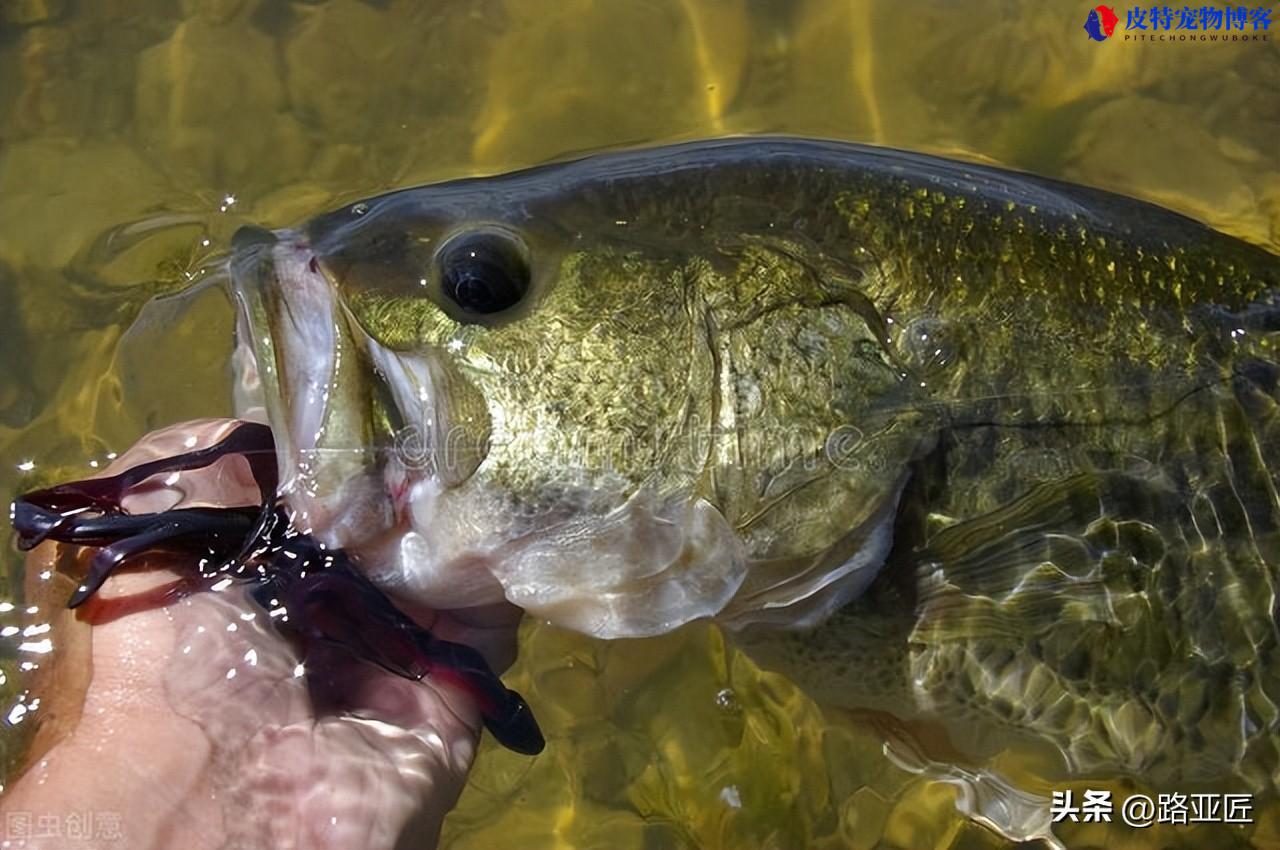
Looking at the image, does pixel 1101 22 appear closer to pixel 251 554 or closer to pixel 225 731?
pixel 251 554

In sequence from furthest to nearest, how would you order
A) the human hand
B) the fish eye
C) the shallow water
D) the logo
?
the logo
the shallow water
the fish eye
the human hand

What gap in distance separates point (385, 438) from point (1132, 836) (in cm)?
197

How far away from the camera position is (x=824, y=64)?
3637 mm

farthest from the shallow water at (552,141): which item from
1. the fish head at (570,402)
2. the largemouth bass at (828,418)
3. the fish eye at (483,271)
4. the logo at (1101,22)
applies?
the fish eye at (483,271)

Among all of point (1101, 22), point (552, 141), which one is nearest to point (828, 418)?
point (552, 141)

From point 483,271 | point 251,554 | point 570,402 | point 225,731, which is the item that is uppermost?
point 483,271

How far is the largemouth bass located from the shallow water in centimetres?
58

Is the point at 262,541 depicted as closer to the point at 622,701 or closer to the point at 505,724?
the point at 505,724

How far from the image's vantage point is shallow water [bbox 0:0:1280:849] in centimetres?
273

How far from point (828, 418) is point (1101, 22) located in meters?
2.55

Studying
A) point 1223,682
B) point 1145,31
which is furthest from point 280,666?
point 1145,31

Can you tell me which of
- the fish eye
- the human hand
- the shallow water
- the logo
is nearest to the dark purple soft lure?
the human hand

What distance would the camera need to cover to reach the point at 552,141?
3480 mm

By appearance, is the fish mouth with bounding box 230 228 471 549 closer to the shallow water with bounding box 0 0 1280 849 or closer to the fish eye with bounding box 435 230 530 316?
the fish eye with bounding box 435 230 530 316
